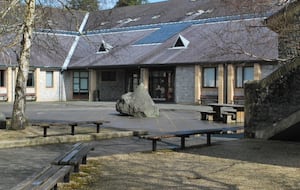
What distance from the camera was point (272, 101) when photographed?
15.0 metres

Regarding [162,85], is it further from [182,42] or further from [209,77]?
[209,77]

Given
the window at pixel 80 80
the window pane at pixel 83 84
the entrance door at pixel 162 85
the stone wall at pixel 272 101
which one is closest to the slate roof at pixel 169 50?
the window at pixel 80 80

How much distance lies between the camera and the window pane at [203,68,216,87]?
3700cm

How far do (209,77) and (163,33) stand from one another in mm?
7440

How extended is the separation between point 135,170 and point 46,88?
36.5m

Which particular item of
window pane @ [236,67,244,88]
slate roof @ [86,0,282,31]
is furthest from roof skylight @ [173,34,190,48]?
window pane @ [236,67,244,88]

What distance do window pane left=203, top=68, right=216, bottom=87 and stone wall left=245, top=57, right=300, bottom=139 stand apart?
21379mm

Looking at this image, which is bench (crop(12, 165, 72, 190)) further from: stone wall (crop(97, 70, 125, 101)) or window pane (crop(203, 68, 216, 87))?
stone wall (crop(97, 70, 125, 101))

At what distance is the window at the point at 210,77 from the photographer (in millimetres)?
36938

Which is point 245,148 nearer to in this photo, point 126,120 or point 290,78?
point 290,78

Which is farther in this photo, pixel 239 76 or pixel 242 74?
pixel 239 76

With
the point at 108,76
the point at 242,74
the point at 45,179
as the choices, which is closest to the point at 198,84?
the point at 242,74

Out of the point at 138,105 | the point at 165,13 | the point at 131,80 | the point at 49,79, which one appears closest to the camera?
the point at 138,105

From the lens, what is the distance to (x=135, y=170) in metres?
9.59
